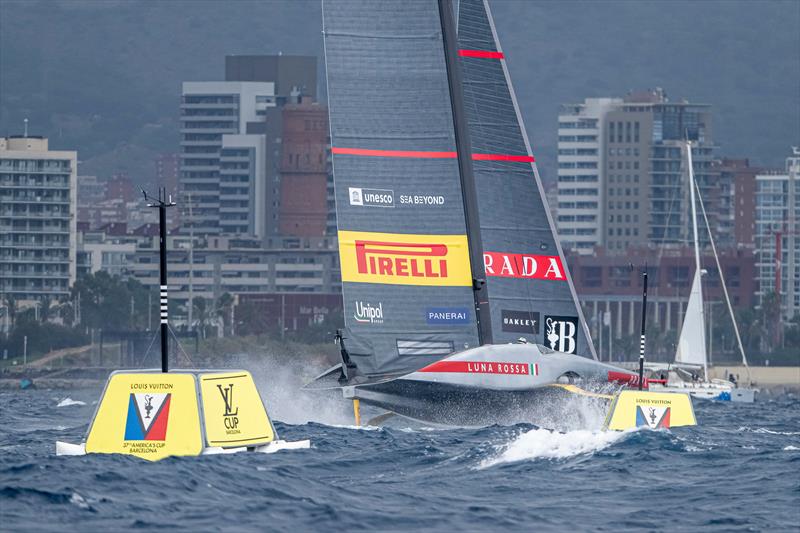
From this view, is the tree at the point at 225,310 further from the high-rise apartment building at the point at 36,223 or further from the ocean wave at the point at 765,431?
the ocean wave at the point at 765,431

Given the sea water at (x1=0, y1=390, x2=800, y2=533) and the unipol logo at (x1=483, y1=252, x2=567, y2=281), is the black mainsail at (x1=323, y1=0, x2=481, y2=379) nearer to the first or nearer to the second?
the unipol logo at (x1=483, y1=252, x2=567, y2=281)

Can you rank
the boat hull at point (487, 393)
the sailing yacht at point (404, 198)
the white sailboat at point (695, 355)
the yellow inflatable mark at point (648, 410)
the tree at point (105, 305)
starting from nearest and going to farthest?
1. the yellow inflatable mark at point (648, 410)
2. the boat hull at point (487, 393)
3. the sailing yacht at point (404, 198)
4. the white sailboat at point (695, 355)
5. the tree at point (105, 305)

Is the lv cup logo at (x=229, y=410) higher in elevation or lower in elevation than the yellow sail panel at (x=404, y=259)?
lower

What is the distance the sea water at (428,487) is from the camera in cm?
2250

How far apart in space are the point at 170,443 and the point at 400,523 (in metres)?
5.52

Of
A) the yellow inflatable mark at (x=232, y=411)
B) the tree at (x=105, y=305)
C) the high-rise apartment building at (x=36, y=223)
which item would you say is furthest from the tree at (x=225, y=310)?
the yellow inflatable mark at (x=232, y=411)

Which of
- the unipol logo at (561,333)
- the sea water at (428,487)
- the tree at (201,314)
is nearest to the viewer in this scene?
the sea water at (428,487)

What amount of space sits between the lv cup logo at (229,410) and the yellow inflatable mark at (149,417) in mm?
593

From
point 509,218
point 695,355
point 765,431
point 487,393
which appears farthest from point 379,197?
point 695,355

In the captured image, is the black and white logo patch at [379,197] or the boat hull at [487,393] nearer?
the boat hull at [487,393]

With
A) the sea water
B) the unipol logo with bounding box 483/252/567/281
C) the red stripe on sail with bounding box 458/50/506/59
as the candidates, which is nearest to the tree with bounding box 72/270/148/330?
the red stripe on sail with bounding box 458/50/506/59

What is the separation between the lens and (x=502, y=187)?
43.5 m

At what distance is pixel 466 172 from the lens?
40938 millimetres

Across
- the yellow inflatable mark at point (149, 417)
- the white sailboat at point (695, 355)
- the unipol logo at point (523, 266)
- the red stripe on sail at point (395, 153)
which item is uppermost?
the red stripe on sail at point (395, 153)
